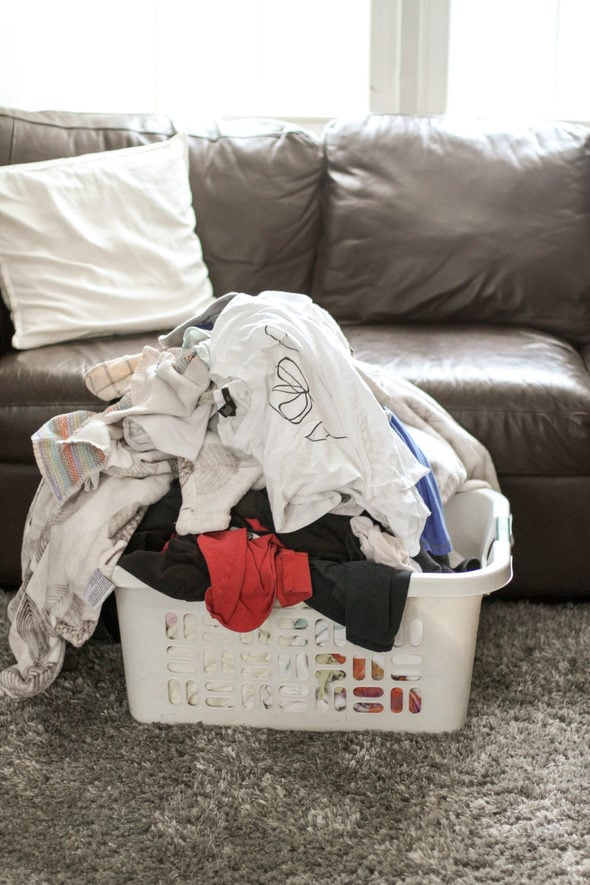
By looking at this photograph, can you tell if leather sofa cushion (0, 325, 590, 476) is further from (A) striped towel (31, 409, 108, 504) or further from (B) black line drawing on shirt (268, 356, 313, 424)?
(B) black line drawing on shirt (268, 356, 313, 424)

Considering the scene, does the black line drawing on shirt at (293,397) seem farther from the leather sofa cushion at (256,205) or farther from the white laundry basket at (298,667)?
the leather sofa cushion at (256,205)

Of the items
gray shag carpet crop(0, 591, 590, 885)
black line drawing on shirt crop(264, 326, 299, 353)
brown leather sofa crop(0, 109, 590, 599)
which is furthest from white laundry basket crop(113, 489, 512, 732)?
brown leather sofa crop(0, 109, 590, 599)

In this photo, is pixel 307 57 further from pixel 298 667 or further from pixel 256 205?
pixel 298 667

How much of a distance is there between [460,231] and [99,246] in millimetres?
844

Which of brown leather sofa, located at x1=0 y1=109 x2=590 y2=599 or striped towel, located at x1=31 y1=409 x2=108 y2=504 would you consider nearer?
striped towel, located at x1=31 y1=409 x2=108 y2=504

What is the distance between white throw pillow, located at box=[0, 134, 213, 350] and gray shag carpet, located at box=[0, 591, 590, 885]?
2.70 ft

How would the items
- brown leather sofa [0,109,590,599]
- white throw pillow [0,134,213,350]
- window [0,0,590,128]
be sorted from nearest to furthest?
white throw pillow [0,134,213,350]
brown leather sofa [0,109,590,599]
window [0,0,590,128]

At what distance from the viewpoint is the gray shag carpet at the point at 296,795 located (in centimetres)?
120

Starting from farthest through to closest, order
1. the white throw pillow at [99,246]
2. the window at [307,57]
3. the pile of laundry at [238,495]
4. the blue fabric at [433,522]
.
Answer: the window at [307,57] < the white throw pillow at [99,246] < the blue fabric at [433,522] < the pile of laundry at [238,495]

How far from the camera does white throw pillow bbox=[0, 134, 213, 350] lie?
6.70ft

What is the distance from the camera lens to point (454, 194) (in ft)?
7.47

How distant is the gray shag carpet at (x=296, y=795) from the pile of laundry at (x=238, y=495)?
0.50ft

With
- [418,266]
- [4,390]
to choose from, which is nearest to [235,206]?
[418,266]

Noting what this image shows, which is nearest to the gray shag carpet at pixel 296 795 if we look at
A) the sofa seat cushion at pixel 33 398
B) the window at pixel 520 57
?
the sofa seat cushion at pixel 33 398
